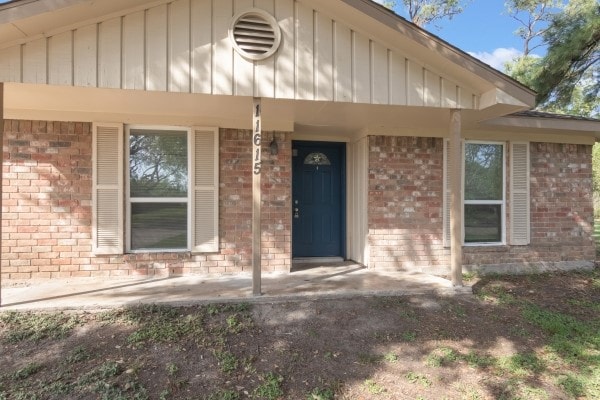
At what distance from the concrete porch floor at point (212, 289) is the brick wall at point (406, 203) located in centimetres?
44

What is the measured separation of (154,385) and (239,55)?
3325 mm

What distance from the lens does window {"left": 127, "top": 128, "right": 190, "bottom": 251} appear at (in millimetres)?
5520

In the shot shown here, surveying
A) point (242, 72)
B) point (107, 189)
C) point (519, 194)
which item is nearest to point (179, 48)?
point (242, 72)

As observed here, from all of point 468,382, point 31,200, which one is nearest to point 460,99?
point 468,382

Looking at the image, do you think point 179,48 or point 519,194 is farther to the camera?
point 519,194

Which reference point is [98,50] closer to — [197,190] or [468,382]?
[197,190]

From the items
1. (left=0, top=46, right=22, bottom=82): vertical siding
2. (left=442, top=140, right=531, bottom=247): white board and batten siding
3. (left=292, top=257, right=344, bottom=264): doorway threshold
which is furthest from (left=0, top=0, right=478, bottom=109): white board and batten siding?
(left=292, top=257, right=344, bottom=264): doorway threshold

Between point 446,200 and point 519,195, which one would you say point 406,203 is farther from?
point 519,195

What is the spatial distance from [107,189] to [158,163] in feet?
2.51

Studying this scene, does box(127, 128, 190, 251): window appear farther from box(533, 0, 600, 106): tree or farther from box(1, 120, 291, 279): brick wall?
box(533, 0, 600, 106): tree

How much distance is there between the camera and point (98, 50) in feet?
13.1

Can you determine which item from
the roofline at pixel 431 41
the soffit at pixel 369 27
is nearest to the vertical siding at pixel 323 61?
the soffit at pixel 369 27

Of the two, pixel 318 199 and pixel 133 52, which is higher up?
pixel 133 52

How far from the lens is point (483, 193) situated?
6602 mm
